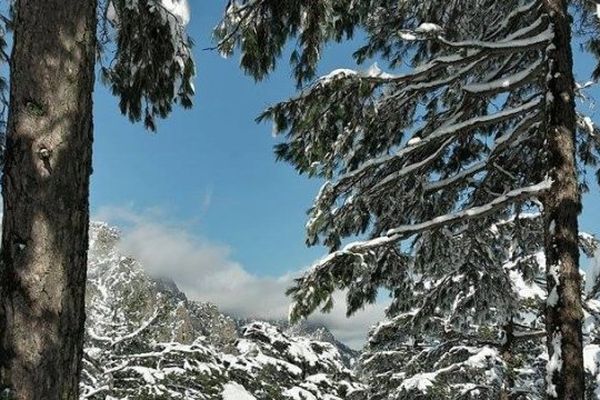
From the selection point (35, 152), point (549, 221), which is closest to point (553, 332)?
point (549, 221)

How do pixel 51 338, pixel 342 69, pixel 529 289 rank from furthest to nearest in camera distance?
1. pixel 529 289
2. pixel 342 69
3. pixel 51 338

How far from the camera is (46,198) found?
99.4 inches

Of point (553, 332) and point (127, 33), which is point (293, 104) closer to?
point (127, 33)

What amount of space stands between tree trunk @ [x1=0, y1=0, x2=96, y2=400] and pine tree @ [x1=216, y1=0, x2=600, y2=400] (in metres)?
2.58

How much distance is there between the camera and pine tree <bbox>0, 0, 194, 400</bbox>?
7.81 ft

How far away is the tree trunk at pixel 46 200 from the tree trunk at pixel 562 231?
354cm

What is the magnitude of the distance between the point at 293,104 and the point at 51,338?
3863mm

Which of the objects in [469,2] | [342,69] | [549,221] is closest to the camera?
[549,221]

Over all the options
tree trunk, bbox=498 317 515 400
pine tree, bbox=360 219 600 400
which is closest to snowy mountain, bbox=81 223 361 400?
pine tree, bbox=360 219 600 400

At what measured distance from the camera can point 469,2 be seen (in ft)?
20.5

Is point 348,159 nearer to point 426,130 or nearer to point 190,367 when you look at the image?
point 426,130

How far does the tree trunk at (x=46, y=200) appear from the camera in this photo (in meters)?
2.38

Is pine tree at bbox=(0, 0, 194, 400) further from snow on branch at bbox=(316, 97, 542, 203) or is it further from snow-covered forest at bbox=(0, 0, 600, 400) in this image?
snow on branch at bbox=(316, 97, 542, 203)

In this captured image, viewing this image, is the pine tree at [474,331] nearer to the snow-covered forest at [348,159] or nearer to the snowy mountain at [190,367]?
the snow-covered forest at [348,159]
